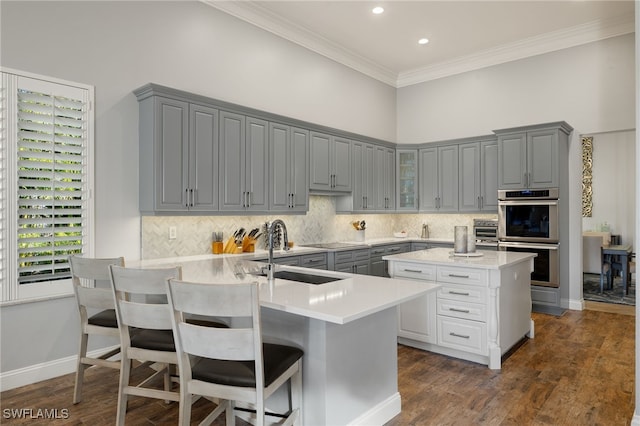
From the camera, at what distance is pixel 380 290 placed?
2191 mm

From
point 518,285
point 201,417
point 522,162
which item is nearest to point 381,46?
point 522,162

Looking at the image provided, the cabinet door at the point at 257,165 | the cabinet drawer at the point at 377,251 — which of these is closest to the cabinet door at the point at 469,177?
the cabinet drawer at the point at 377,251

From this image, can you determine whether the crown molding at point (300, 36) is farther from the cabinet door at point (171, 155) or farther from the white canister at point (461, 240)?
the white canister at point (461, 240)

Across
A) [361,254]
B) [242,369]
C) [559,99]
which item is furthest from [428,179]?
[242,369]

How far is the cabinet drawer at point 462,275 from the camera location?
3373mm

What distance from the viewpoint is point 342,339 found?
2.15 meters

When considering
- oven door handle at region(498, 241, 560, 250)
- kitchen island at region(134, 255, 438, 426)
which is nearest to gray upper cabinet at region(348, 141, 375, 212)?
oven door handle at region(498, 241, 560, 250)

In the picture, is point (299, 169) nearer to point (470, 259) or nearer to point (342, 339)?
point (470, 259)

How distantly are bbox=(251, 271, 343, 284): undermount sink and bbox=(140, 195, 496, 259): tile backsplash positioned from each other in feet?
5.28

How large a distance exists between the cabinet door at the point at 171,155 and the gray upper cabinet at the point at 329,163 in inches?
68.4

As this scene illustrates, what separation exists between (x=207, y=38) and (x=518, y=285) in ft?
13.3

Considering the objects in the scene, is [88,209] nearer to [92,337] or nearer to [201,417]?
[92,337]

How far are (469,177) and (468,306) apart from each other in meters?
3.09

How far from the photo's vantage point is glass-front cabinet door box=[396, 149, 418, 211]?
6.56 m
